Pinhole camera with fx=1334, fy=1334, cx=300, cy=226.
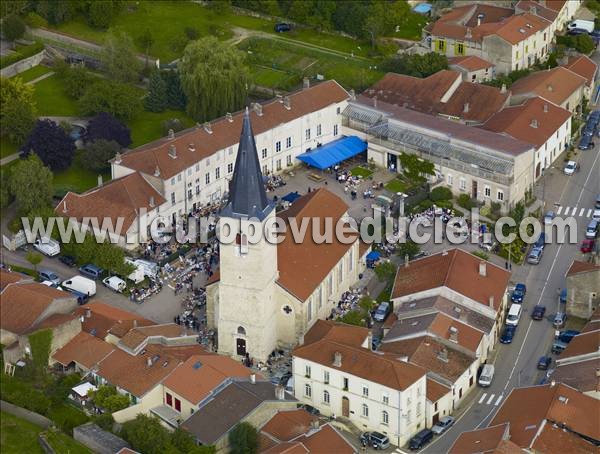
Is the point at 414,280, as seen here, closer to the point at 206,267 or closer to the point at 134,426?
the point at 206,267

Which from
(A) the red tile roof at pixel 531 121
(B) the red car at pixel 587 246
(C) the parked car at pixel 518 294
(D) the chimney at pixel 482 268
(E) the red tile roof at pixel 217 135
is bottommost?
(C) the parked car at pixel 518 294

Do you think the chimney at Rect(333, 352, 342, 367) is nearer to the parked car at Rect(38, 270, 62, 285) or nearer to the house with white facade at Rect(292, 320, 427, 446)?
the house with white facade at Rect(292, 320, 427, 446)

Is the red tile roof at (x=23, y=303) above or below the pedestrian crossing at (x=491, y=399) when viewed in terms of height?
above

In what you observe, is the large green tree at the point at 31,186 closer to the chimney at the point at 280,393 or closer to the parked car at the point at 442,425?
the chimney at the point at 280,393

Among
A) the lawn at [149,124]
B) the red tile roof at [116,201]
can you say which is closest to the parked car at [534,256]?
the red tile roof at [116,201]

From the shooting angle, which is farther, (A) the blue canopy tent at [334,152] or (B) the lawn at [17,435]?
(A) the blue canopy tent at [334,152]

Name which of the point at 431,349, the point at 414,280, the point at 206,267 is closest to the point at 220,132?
the point at 206,267

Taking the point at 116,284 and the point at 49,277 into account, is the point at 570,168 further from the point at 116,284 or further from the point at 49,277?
the point at 49,277
